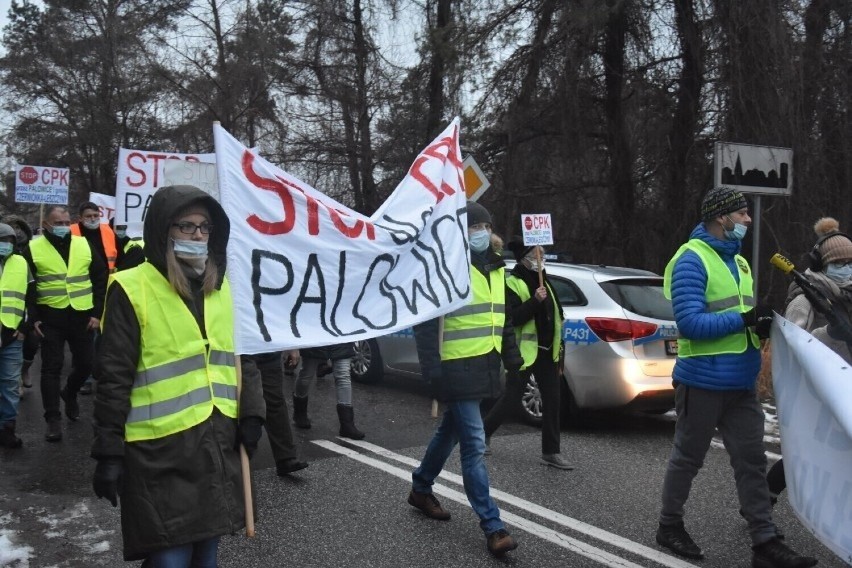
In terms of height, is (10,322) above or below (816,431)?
above

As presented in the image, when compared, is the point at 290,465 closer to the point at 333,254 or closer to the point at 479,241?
the point at 479,241

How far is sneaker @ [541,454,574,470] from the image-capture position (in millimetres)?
6424

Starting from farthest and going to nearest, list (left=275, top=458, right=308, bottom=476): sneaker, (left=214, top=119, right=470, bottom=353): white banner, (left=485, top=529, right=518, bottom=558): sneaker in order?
(left=275, top=458, right=308, bottom=476): sneaker, (left=485, top=529, right=518, bottom=558): sneaker, (left=214, top=119, right=470, bottom=353): white banner

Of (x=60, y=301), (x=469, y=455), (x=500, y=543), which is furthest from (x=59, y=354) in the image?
(x=500, y=543)

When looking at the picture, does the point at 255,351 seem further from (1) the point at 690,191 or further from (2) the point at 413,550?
(1) the point at 690,191

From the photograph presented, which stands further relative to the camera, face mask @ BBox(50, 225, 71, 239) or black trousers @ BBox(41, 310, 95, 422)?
face mask @ BBox(50, 225, 71, 239)

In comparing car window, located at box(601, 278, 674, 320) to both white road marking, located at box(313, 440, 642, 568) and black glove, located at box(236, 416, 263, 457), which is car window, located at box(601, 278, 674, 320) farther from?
black glove, located at box(236, 416, 263, 457)

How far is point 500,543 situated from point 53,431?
14.5 feet

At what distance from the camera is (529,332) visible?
661 centimetres

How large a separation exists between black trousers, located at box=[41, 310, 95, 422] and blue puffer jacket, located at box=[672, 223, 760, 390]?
5.24m

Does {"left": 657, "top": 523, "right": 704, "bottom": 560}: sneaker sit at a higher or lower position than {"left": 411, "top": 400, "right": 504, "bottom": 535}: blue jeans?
lower

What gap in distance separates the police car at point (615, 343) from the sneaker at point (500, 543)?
310cm

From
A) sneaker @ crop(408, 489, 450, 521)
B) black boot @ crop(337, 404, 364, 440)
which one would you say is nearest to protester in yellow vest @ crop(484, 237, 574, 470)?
black boot @ crop(337, 404, 364, 440)

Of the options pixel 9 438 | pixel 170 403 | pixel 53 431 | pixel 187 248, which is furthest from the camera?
pixel 53 431
